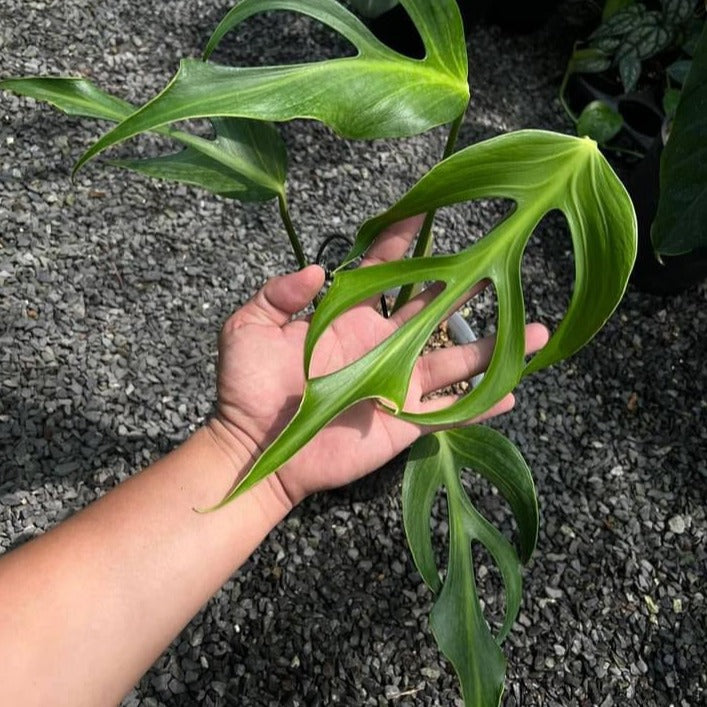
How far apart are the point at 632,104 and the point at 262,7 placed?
3.44 ft

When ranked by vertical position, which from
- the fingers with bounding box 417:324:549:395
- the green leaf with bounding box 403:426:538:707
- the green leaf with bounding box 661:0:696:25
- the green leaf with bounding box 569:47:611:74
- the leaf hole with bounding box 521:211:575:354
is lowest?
Answer: the leaf hole with bounding box 521:211:575:354

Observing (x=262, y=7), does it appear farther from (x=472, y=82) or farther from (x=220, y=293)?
(x=472, y=82)

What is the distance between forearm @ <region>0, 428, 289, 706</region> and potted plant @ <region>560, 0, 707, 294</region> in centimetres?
77

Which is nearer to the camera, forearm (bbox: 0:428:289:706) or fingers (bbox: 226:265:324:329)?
forearm (bbox: 0:428:289:706)

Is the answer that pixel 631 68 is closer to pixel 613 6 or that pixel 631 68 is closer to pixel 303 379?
pixel 613 6

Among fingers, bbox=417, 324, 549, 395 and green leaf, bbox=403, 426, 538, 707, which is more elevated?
fingers, bbox=417, 324, 549, 395

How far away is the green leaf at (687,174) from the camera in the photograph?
0.65 meters

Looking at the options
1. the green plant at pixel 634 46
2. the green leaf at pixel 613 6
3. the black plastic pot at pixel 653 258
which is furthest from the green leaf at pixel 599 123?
the green leaf at pixel 613 6

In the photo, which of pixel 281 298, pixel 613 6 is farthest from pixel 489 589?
pixel 613 6

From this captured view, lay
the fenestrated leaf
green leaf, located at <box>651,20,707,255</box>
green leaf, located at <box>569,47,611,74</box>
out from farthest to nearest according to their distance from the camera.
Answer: green leaf, located at <box>569,47,611,74</box> → the fenestrated leaf → green leaf, located at <box>651,20,707,255</box>

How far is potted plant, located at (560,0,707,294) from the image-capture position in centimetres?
127

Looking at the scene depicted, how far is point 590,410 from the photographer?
1181mm

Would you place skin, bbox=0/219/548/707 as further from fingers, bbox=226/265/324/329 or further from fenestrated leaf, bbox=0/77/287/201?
fenestrated leaf, bbox=0/77/287/201

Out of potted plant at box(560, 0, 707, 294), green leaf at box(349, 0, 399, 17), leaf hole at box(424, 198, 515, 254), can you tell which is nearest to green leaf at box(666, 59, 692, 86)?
potted plant at box(560, 0, 707, 294)
